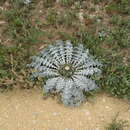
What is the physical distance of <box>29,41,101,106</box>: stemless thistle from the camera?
336 centimetres

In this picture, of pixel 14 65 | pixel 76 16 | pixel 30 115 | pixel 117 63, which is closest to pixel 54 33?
pixel 76 16

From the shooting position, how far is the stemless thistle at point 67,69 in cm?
336

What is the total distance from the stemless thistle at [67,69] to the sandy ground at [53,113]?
147 millimetres

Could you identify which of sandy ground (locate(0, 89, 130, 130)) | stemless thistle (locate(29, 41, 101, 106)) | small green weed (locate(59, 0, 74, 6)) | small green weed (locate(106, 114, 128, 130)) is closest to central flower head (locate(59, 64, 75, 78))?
stemless thistle (locate(29, 41, 101, 106))

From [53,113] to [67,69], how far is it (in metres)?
0.62

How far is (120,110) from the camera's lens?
3.32 m

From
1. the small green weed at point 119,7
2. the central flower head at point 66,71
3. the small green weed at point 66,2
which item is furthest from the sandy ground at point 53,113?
the small green weed at point 66,2

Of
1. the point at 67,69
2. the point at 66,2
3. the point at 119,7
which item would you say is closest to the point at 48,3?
the point at 66,2

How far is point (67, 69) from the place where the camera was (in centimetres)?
348

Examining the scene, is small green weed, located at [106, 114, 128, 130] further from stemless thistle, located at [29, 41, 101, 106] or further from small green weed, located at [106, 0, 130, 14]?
small green weed, located at [106, 0, 130, 14]

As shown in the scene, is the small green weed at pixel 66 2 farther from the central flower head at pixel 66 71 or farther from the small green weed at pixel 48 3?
the central flower head at pixel 66 71

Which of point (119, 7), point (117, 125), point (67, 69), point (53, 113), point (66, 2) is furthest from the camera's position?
point (66, 2)

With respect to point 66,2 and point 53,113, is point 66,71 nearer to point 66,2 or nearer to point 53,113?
point 53,113

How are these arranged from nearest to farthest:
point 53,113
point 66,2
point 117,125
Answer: point 117,125, point 53,113, point 66,2
